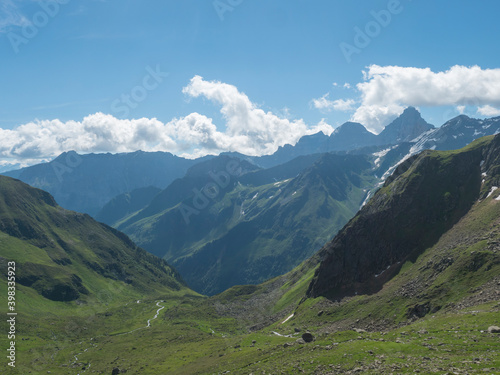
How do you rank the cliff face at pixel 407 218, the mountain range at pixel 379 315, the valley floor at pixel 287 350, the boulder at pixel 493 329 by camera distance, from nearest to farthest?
the valley floor at pixel 287 350 < the boulder at pixel 493 329 < the mountain range at pixel 379 315 < the cliff face at pixel 407 218

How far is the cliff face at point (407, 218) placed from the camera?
124750 mm

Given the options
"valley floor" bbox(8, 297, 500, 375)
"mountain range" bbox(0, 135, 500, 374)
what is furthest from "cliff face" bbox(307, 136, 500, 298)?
"valley floor" bbox(8, 297, 500, 375)

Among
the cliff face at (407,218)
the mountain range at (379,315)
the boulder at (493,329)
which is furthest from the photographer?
the cliff face at (407,218)

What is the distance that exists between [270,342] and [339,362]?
182 ft

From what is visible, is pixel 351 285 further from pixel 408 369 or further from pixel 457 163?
pixel 408 369

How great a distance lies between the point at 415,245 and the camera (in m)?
123

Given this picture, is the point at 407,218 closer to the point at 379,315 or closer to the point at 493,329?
the point at 379,315

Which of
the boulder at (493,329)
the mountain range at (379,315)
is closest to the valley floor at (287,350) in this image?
the mountain range at (379,315)

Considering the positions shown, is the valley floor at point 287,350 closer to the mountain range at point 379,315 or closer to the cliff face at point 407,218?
the mountain range at point 379,315

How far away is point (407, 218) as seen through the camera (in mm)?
134000

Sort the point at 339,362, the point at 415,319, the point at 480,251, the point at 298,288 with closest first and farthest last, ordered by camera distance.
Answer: the point at 339,362, the point at 415,319, the point at 480,251, the point at 298,288

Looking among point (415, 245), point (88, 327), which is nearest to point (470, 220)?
point (415, 245)

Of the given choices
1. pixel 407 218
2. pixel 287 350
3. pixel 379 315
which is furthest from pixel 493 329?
pixel 407 218

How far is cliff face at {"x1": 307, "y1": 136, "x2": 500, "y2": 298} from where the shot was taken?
409 feet
